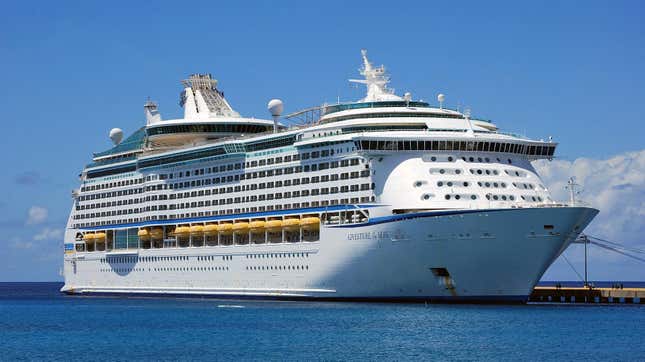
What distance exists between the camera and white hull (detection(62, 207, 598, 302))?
51281 millimetres

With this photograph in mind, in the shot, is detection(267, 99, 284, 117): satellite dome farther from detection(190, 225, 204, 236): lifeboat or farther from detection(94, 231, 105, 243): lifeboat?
detection(94, 231, 105, 243): lifeboat

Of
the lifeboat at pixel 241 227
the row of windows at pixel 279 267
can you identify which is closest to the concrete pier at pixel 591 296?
the row of windows at pixel 279 267

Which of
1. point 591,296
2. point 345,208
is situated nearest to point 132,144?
point 345,208

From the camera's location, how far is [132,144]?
7756 centimetres

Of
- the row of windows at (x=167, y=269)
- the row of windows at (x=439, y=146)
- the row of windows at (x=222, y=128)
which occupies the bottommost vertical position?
the row of windows at (x=167, y=269)

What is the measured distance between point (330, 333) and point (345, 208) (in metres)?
12.4

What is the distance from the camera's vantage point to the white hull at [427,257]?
51281 mm

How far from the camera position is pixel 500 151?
5603 centimetres

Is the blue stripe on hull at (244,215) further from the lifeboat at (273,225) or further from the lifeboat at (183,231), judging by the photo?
the lifeboat at (273,225)

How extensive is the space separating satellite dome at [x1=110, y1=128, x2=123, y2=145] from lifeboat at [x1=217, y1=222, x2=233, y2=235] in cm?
2071

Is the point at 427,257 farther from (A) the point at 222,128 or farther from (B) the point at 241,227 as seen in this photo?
(A) the point at 222,128

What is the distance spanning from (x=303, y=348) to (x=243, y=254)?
75.3ft

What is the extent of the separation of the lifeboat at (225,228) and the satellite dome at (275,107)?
25.0 feet

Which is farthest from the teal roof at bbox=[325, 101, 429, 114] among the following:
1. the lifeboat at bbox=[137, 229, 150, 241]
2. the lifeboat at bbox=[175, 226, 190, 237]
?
the lifeboat at bbox=[137, 229, 150, 241]
